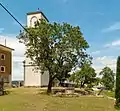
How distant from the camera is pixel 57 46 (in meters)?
42.9

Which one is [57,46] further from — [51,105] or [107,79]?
[107,79]

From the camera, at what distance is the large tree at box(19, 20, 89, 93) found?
42.6 m

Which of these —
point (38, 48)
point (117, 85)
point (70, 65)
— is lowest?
point (117, 85)

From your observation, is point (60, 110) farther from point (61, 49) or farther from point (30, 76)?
point (30, 76)

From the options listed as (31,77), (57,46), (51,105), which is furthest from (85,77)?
(51,105)

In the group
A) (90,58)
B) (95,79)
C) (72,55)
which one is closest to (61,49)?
(72,55)

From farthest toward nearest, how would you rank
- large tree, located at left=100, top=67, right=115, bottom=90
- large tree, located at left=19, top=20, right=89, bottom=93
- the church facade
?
large tree, located at left=100, top=67, right=115, bottom=90 < the church facade < large tree, located at left=19, top=20, right=89, bottom=93

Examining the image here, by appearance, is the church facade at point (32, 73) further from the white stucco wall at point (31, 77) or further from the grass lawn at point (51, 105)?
the grass lawn at point (51, 105)

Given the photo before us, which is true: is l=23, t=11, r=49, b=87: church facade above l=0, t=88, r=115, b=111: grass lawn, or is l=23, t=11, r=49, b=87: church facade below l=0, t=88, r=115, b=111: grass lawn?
above

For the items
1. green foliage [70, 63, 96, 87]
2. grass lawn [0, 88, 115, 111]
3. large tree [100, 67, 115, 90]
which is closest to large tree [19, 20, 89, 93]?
grass lawn [0, 88, 115, 111]

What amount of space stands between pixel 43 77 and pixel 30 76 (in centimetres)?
275

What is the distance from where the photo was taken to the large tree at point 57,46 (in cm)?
4262

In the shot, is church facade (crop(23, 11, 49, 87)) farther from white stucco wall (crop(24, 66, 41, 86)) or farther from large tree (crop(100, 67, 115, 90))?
large tree (crop(100, 67, 115, 90))

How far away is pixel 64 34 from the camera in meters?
42.8
